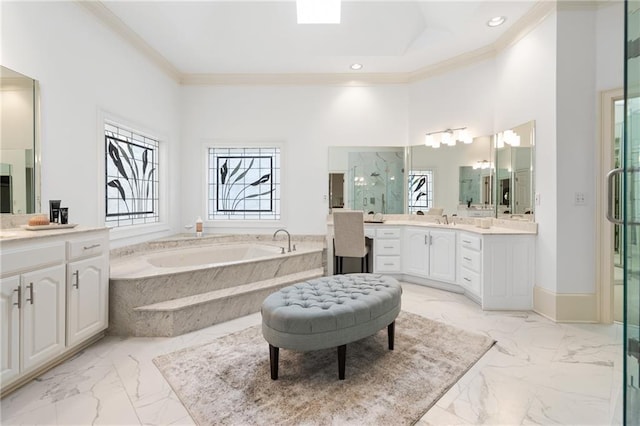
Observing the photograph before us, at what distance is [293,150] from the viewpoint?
482cm

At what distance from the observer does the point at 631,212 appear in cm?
130

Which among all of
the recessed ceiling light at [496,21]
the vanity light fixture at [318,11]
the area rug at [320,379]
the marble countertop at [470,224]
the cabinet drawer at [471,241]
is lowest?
the area rug at [320,379]

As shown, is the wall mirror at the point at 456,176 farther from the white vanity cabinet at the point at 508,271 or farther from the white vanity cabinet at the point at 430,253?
the white vanity cabinet at the point at 508,271

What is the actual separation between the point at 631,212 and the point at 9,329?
3.12m

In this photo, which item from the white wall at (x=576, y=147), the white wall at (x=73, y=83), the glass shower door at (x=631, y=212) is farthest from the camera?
the white wall at (x=576, y=147)

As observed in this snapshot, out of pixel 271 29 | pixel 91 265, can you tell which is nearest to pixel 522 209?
pixel 271 29

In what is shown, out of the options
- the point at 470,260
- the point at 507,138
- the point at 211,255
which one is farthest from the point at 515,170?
the point at 211,255

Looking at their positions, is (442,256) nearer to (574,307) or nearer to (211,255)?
(574,307)

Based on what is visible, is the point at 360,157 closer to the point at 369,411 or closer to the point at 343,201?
the point at 343,201

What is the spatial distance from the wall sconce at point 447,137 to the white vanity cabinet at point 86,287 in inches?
163

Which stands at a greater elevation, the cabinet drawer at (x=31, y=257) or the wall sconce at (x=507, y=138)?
the wall sconce at (x=507, y=138)

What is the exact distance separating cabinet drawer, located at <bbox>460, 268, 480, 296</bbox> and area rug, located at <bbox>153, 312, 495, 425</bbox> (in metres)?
0.91

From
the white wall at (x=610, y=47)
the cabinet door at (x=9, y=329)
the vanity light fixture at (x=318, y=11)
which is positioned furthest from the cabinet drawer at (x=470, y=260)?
the cabinet door at (x=9, y=329)

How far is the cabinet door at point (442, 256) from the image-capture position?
3.86m
